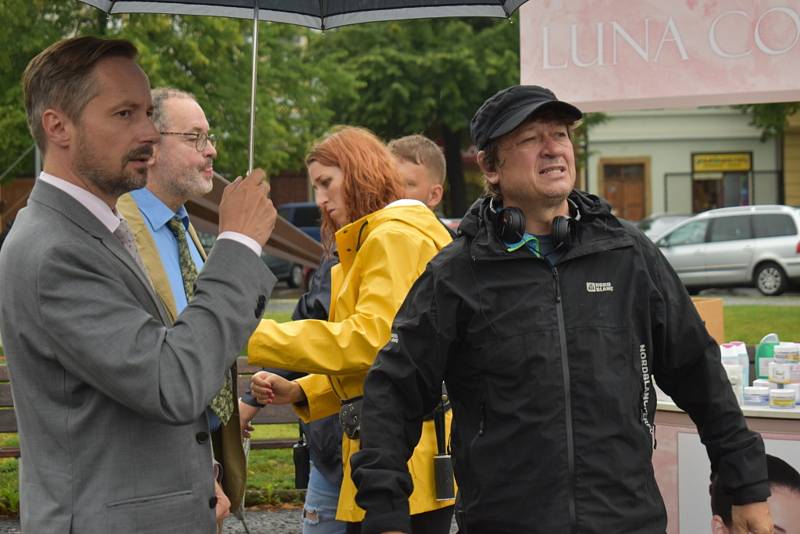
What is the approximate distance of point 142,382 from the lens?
2.16m

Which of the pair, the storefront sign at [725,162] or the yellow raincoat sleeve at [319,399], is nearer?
the yellow raincoat sleeve at [319,399]

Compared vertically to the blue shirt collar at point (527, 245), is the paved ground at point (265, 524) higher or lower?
lower

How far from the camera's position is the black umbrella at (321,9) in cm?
354

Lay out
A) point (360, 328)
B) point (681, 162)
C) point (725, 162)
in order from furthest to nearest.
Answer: point (681, 162), point (725, 162), point (360, 328)

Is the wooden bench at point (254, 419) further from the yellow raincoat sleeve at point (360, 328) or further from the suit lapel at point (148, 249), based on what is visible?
the suit lapel at point (148, 249)

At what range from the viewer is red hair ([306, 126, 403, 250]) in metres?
3.91

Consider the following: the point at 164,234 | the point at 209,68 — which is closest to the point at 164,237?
the point at 164,234

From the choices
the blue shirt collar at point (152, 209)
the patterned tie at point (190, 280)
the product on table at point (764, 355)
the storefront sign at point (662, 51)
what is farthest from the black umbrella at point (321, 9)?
the storefront sign at point (662, 51)

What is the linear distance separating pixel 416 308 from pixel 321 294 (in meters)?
1.23

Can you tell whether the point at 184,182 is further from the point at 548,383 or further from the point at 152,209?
the point at 548,383

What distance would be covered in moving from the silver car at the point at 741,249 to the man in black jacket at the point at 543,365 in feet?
63.7

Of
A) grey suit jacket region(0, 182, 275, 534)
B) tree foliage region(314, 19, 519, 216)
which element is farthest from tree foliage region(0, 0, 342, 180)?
grey suit jacket region(0, 182, 275, 534)

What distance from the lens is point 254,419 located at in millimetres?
7117

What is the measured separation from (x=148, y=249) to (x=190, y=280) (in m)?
0.20
